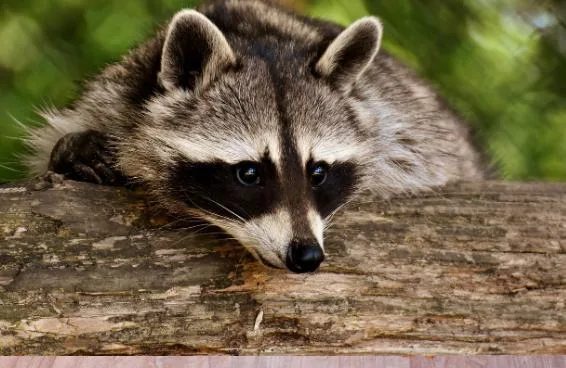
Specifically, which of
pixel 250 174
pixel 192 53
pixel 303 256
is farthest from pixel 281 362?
pixel 192 53

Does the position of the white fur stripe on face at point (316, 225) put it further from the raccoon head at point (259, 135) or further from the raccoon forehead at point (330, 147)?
the raccoon forehead at point (330, 147)

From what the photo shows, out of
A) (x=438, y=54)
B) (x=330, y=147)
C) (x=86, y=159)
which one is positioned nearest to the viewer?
(x=330, y=147)

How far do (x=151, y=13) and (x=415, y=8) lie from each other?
4.33ft

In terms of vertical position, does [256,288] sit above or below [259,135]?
below

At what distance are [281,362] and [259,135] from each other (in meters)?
0.78

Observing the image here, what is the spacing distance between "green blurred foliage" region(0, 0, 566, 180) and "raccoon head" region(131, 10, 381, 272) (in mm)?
905

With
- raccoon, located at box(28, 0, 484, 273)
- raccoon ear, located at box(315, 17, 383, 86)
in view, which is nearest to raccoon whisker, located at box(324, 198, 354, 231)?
raccoon, located at box(28, 0, 484, 273)

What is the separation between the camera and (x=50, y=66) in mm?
3979

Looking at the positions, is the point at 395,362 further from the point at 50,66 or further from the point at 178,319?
the point at 50,66

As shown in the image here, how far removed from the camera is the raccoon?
110 inches

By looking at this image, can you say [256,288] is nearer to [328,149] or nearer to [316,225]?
[316,225]

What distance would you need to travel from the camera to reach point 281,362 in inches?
98.2

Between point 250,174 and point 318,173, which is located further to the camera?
point 318,173

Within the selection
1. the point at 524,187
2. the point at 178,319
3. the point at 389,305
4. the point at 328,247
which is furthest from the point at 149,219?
the point at 524,187
